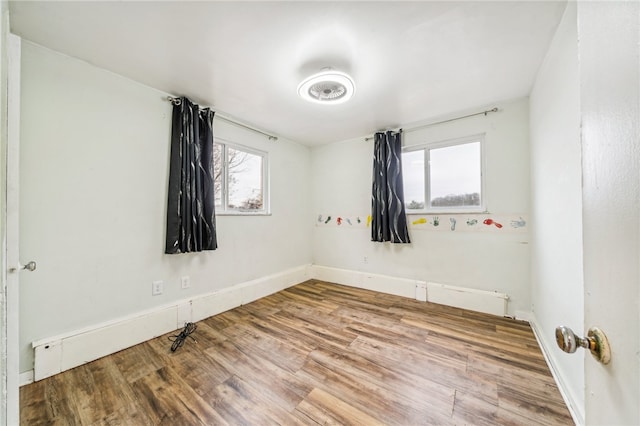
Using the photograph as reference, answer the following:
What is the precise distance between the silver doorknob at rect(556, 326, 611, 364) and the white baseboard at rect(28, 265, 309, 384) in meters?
2.57

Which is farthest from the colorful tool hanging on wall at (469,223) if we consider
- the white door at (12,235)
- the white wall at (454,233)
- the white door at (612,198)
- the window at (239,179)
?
the white door at (12,235)

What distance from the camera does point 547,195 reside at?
1773mm

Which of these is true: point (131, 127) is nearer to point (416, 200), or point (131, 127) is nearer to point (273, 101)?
point (273, 101)

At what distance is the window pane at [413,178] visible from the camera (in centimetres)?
304

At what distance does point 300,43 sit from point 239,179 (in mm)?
1803

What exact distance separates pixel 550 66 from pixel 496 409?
221 centimetres

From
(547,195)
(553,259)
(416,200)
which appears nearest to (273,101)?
(416,200)

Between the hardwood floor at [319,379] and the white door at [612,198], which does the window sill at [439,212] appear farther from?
the white door at [612,198]

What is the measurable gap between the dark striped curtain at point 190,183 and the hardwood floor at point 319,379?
0.85 m

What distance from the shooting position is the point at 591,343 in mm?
515

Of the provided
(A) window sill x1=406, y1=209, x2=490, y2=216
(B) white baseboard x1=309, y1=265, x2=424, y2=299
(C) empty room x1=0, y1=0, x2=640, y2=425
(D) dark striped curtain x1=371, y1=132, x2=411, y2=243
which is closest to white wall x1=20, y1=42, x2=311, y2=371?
(C) empty room x1=0, y1=0, x2=640, y2=425

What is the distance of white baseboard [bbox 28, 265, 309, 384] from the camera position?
→ 1.57 metres

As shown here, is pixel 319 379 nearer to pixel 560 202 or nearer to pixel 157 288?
pixel 157 288

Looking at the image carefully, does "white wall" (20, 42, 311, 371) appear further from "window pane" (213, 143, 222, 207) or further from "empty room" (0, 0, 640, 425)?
"window pane" (213, 143, 222, 207)
